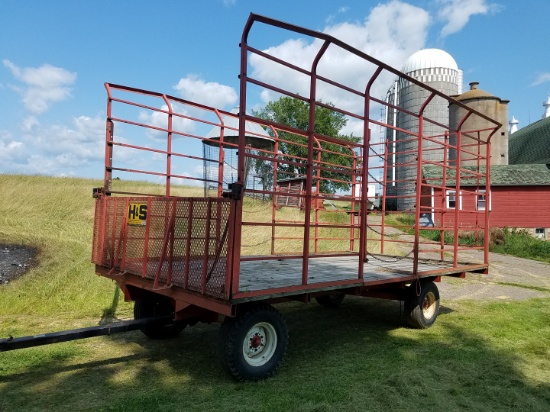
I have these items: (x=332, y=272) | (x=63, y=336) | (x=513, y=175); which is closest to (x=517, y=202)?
(x=513, y=175)

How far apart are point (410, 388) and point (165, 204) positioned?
3.02 m

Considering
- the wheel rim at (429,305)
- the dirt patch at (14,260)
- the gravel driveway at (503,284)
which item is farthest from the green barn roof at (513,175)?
the dirt patch at (14,260)

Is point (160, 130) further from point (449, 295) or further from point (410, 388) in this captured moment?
point (449, 295)

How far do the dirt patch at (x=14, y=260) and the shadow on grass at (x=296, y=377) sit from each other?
3.66 m

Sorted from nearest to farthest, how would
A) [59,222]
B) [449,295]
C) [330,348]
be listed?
[330,348], [449,295], [59,222]

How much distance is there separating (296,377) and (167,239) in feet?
6.24

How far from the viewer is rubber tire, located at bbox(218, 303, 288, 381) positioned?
155 inches

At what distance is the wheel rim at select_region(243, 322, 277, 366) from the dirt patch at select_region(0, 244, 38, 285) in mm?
5772

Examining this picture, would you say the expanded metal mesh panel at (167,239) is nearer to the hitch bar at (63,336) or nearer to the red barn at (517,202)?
the hitch bar at (63,336)

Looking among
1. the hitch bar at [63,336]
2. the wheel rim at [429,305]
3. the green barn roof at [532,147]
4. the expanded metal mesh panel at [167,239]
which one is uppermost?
the green barn roof at [532,147]

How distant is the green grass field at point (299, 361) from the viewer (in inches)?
149

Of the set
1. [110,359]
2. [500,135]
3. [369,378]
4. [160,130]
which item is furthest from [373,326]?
[500,135]

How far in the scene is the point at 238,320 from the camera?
13.0 ft

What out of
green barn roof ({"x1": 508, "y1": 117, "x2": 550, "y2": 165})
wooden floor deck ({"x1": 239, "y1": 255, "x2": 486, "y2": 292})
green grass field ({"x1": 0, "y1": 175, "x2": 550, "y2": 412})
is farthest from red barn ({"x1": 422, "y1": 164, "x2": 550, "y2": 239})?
wooden floor deck ({"x1": 239, "y1": 255, "x2": 486, "y2": 292})
